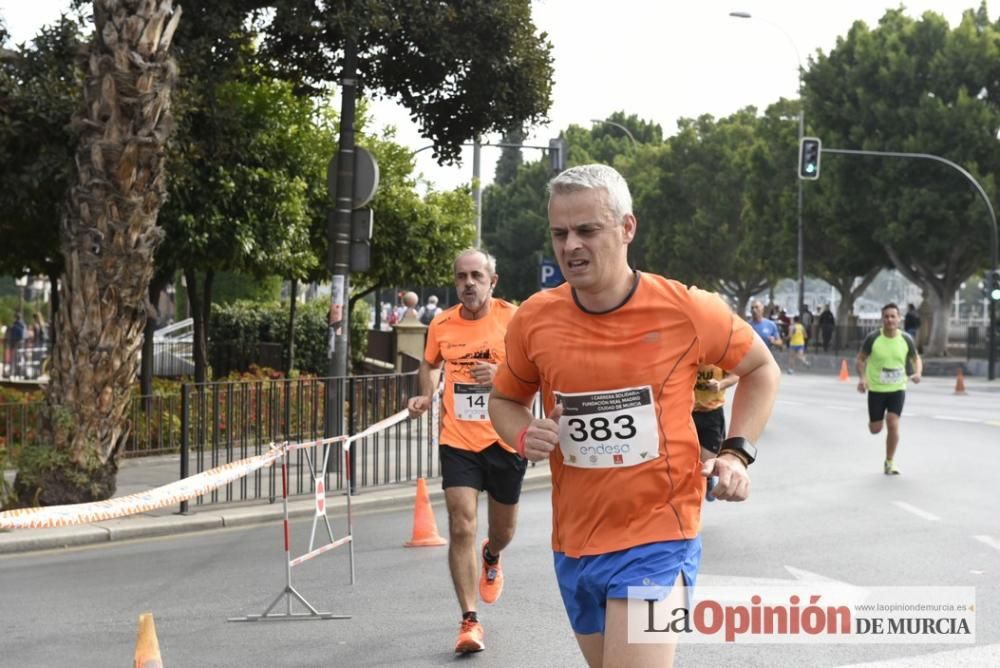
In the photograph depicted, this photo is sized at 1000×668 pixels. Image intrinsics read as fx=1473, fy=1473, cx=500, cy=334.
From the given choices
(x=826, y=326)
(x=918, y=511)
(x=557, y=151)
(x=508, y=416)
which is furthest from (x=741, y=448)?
(x=826, y=326)

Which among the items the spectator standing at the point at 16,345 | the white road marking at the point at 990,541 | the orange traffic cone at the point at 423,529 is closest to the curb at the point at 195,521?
the orange traffic cone at the point at 423,529

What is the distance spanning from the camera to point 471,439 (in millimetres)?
7227

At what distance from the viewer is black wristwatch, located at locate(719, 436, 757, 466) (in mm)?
4182

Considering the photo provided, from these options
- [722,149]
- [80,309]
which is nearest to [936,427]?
[80,309]

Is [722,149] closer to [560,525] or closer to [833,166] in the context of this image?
[833,166]

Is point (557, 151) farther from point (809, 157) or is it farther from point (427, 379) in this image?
point (427, 379)

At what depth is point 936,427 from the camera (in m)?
20.6

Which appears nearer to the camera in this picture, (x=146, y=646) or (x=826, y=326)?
(x=146, y=646)

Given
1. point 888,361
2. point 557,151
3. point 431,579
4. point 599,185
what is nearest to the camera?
point 599,185

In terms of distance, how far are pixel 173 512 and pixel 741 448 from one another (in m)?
8.66

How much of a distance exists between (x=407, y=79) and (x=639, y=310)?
1266 centimetres

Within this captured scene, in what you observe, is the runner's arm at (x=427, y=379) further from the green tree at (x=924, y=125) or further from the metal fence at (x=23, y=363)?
the green tree at (x=924, y=125)

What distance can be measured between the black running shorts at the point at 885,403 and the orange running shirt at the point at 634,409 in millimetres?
10635

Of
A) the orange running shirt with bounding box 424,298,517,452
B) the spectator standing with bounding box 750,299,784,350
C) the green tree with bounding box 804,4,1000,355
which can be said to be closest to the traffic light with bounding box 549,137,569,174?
the spectator standing with bounding box 750,299,784,350
